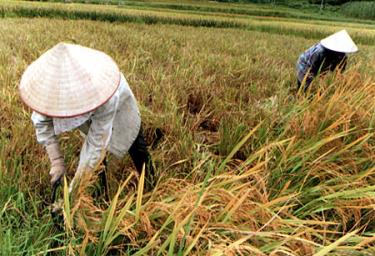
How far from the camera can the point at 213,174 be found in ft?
5.85

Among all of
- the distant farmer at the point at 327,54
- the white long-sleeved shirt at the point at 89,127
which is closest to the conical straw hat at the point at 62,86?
the white long-sleeved shirt at the point at 89,127

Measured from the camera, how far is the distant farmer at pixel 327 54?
2.93 m

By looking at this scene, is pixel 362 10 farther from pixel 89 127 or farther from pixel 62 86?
pixel 62 86

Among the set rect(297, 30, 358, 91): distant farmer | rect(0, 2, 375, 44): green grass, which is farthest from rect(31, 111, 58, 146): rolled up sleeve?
rect(0, 2, 375, 44): green grass

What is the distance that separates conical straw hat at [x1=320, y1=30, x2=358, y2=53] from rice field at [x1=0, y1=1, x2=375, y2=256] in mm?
256

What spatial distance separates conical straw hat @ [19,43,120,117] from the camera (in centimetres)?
120

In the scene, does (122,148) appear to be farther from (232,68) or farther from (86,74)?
(232,68)

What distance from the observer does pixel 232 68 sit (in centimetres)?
398

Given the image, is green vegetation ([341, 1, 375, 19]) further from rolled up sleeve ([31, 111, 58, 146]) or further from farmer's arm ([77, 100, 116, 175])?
rolled up sleeve ([31, 111, 58, 146])

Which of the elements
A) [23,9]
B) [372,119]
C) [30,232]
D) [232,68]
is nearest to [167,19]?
[23,9]

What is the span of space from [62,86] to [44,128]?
269 millimetres

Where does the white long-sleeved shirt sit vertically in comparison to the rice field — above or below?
above

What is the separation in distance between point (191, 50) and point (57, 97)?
12.5ft

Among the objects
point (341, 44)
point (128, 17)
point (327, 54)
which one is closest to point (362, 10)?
point (128, 17)
